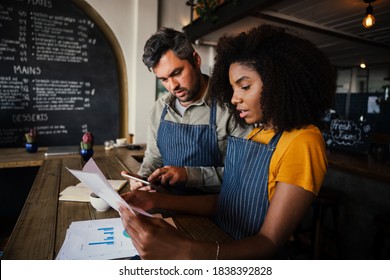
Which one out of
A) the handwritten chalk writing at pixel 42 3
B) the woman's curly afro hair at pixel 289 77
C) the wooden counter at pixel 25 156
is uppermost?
the handwritten chalk writing at pixel 42 3

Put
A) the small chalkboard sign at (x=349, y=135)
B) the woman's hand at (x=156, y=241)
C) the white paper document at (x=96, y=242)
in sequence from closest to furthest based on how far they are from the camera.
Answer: the woman's hand at (x=156, y=241), the white paper document at (x=96, y=242), the small chalkboard sign at (x=349, y=135)

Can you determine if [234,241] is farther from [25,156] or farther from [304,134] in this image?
[25,156]

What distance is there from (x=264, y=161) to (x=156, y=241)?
481 millimetres

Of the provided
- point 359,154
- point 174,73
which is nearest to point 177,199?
point 174,73

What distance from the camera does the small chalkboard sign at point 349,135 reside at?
287 cm

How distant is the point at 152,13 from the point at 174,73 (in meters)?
2.66

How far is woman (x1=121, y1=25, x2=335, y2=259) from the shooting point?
2.53 ft

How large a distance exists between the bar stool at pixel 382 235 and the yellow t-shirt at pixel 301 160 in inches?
61.5

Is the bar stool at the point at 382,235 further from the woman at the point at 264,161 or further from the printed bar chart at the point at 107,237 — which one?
the printed bar chart at the point at 107,237

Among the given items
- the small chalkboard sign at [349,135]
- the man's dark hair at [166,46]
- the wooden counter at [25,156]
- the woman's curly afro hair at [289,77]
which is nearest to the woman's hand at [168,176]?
the woman's curly afro hair at [289,77]

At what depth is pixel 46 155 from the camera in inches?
97.7
